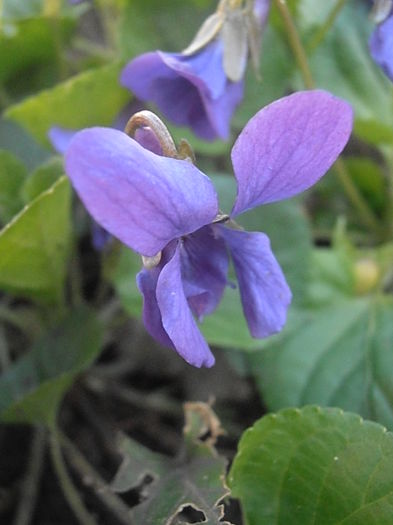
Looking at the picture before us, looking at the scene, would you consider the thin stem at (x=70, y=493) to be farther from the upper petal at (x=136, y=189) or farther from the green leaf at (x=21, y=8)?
the green leaf at (x=21, y=8)

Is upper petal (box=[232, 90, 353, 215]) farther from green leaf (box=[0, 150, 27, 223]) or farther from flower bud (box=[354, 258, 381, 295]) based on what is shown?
flower bud (box=[354, 258, 381, 295])

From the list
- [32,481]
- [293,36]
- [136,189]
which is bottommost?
[32,481]

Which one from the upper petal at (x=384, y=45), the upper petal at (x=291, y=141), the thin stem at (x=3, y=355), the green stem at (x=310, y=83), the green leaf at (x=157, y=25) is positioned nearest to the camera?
the upper petal at (x=291, y=141)

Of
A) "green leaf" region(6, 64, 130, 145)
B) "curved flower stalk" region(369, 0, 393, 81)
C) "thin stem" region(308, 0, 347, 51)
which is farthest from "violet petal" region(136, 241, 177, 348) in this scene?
"thin stem" region(308, 0, 347, 51)

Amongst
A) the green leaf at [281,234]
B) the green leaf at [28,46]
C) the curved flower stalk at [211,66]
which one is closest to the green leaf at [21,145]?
the green leaf at [28,46]

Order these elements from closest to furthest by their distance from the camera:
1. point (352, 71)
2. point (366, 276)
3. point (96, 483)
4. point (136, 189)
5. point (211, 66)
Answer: point (136, 189) → point (211, 66) → point (96, 483) → point (366, 276) → point (352, 71)

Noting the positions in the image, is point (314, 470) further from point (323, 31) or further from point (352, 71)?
point (352, 71)

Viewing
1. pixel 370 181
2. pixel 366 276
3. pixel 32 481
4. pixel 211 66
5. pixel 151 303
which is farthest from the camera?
pixel 370 181

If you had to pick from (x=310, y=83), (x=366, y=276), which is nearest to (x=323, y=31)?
(x=310, y=83)
